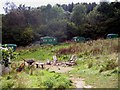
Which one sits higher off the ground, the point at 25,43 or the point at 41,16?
the point at 41,16

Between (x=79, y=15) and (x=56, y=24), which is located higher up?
(x=79, y=15)

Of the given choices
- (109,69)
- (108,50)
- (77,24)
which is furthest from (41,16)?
(109,69)

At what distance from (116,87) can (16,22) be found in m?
23.9

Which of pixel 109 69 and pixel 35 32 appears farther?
pixel 35 32

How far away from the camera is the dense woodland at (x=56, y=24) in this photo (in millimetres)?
27688

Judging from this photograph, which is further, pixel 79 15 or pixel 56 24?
pixel 79 15

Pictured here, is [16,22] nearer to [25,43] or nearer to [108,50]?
[25,43]

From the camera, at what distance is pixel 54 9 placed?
34.8 meters

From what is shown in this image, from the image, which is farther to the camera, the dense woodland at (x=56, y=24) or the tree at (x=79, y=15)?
the tree at (x=79, y=15)

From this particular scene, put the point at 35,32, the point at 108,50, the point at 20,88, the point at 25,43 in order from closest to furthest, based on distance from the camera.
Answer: the point at 20,88 → the point at 108,50 → the point at 25,43 → the point at 35,32

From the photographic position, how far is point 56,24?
103 ft

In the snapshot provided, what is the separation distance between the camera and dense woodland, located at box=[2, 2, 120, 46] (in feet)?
90.8

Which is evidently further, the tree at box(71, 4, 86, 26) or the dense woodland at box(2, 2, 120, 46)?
the tree at box(71, 4, 86, 26)

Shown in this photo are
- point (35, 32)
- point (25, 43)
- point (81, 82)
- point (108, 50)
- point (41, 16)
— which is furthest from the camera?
point (41, 16)
